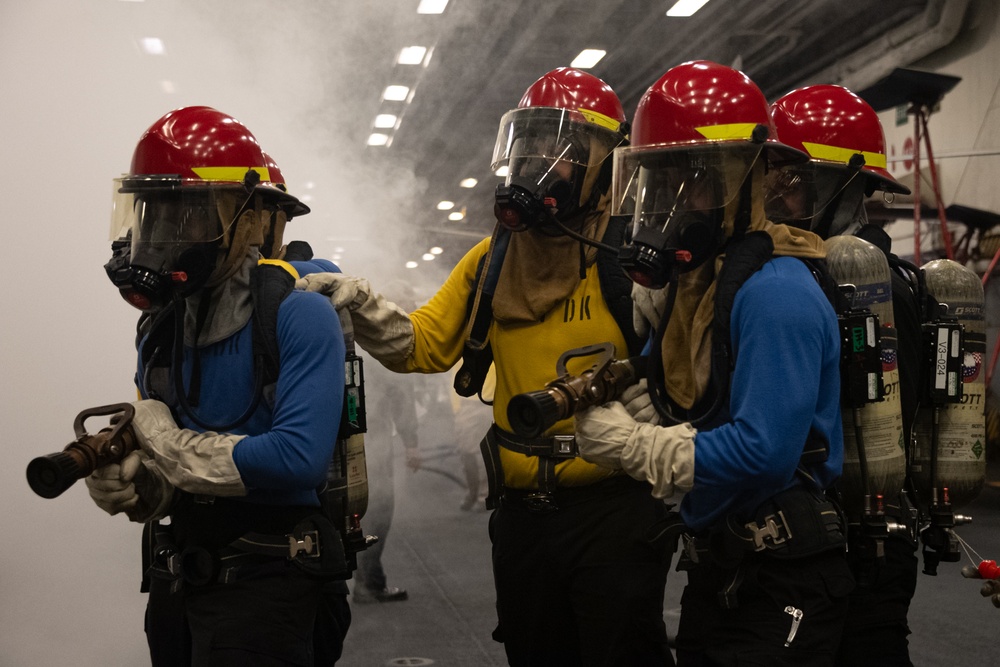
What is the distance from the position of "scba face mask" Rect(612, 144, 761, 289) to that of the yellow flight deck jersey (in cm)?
46

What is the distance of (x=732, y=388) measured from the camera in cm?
157

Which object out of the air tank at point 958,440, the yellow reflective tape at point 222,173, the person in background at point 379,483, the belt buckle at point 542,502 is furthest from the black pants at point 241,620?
the person in background at point 379,483

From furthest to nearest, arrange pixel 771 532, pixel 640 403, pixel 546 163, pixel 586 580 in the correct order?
pixel 546 163 < pixel 586 580 < pixel 640 403 < pixel 771 532

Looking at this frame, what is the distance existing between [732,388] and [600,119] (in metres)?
0.93

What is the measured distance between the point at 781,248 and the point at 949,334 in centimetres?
90

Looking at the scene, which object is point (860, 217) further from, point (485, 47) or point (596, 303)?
point (485, 47)

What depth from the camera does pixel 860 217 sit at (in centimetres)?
250

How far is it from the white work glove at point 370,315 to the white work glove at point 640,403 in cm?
60

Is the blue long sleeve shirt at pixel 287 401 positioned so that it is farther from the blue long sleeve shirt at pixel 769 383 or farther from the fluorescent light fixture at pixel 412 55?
the fluorescent light fixture at pixel 412 55

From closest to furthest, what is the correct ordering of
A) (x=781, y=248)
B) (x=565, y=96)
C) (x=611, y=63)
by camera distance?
(x=781, y=248), (x=565, y=96), (x=611, y=63)

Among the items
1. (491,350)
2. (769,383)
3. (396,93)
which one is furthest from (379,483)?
(769,383)

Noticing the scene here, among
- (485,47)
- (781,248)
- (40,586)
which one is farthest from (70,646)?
(485,47)

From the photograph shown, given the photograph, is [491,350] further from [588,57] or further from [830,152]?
[588,57]

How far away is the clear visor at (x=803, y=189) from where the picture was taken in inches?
89.6
